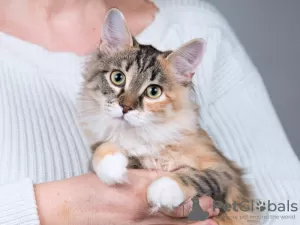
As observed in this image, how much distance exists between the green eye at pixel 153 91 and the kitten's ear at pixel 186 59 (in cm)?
4

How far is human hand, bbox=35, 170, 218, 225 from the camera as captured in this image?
77 centimetres

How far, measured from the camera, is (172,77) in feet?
2.65

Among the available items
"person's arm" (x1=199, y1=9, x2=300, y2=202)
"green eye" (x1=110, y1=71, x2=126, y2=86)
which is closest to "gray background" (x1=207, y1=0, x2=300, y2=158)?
"person's arm" (x1=199, y1=9, x2=300, y2=202)

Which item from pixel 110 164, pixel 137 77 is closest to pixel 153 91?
pixel 137 77

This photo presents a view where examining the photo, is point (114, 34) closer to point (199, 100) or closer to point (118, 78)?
point (118, 78)

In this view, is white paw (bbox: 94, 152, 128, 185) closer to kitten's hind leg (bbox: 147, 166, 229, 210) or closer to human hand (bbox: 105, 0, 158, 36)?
kitten's hind leg (bbox: 147, 166, 229, 210)

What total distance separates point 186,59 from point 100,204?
0.93ft

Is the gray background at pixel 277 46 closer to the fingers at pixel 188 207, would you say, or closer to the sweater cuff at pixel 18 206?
the fingers at pixel 188 207

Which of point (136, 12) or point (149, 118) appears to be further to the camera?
point (136, 12)

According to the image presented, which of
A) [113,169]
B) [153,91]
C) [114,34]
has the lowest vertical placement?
[113,169]

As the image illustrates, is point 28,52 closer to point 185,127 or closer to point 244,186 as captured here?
point 185,127

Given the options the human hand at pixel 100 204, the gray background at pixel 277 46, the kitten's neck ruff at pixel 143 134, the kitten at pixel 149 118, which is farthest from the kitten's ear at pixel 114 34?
the gray background at pixel 277 46

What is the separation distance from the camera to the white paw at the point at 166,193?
0.71 meters

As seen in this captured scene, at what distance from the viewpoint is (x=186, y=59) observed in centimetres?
78
